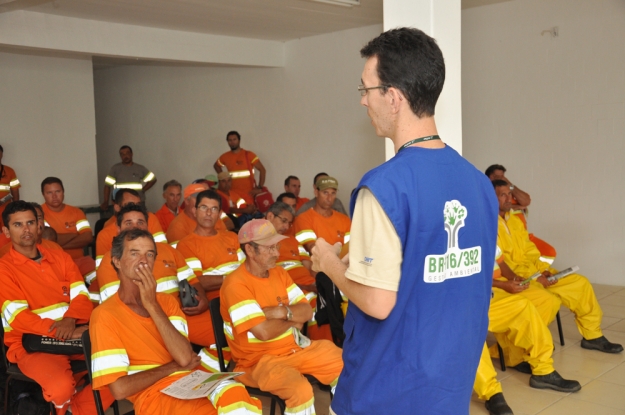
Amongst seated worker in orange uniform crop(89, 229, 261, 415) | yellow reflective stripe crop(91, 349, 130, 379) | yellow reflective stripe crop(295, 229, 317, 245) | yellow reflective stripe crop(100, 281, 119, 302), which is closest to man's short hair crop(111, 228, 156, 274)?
seated worker in orange uniform crop(89, 229, 261, 415)

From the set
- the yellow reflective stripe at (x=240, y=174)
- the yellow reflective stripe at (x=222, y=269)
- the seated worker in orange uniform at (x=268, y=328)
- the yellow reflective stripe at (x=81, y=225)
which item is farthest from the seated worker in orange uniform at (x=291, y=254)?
the yellow reflective stripe at (x=240, y=174)

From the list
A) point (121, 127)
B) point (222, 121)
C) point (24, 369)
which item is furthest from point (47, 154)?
point (24, 369)

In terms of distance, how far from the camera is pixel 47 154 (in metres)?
8.58

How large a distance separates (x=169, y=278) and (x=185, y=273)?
0.19 meters

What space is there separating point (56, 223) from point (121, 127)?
6.50 meters

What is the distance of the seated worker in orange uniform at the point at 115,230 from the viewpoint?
4.59 meters

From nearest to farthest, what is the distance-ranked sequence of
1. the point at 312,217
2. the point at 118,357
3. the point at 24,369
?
1. the point at 118,357
2. the point at 24,369
3. the point at 312,217

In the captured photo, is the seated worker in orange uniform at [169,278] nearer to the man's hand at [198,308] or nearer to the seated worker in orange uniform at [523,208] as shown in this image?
the man's hand at [198,308]

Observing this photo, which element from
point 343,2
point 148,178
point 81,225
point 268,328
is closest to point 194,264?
point 268,328

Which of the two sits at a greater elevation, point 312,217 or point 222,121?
point 222,121

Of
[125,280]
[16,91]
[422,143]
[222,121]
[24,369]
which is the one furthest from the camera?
[222,121]

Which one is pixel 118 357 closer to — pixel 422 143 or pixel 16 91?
pixel 422 143

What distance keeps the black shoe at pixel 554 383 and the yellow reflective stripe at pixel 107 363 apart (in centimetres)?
262

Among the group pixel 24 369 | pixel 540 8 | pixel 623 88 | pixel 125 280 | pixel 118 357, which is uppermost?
pixel 540 8
